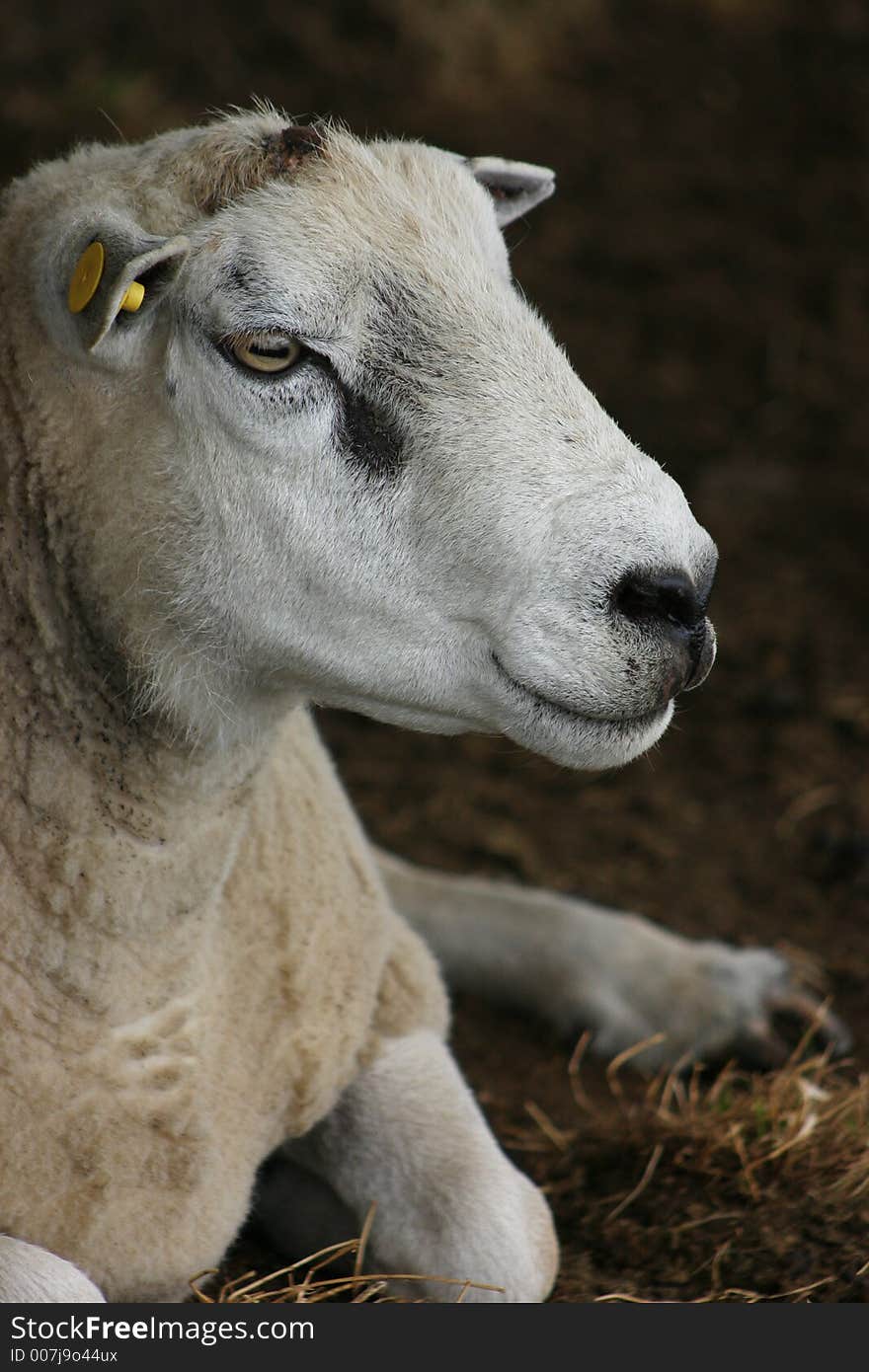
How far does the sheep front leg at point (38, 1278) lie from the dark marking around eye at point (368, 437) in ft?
5.24

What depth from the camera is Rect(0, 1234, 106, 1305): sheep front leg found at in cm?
306

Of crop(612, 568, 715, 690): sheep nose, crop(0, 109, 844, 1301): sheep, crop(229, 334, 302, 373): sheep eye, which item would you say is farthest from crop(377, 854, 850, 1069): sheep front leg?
crop(229, 334, 302, 373): sheep eye

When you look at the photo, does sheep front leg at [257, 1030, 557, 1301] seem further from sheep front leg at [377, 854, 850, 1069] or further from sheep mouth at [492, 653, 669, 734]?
sheep mouth at [492, 653, 669, 734]

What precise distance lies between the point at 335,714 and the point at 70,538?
3742 millimetres

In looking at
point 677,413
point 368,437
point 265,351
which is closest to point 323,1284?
point 368,437

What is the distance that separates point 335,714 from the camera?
6.90 m

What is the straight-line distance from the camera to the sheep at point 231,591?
3.00 metres

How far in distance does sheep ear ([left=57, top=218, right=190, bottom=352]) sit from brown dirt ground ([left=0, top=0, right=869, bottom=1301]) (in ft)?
7.74

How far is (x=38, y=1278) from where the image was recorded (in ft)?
10.1

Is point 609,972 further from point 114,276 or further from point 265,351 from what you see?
point 114,276

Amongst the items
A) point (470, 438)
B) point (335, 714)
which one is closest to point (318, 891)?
point (470, 438)

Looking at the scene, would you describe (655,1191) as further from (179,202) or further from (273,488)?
(179,202)

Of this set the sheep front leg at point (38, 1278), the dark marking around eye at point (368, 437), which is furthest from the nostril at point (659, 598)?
the sheep front leg at point (38, 1278)

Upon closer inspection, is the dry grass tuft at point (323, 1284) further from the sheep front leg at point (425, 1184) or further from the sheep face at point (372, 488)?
the sheep face at point (372, 488)
